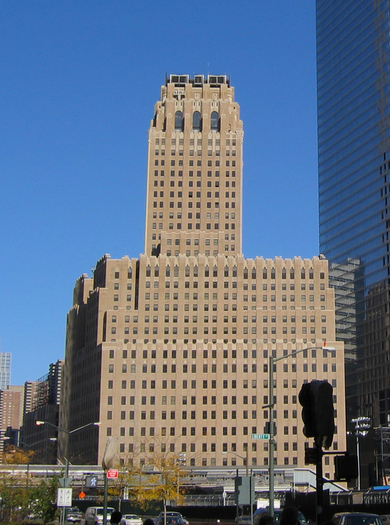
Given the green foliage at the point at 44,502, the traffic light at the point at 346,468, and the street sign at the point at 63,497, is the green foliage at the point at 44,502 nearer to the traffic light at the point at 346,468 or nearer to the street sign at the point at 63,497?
the street sign at the point at 63,497

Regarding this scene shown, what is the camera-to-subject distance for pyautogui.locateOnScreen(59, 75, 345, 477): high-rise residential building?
15800 centimetres

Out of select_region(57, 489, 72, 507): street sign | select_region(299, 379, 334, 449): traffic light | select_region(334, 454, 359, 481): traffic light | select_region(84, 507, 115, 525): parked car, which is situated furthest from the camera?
select_region(84, 507, 115, 525): parked car

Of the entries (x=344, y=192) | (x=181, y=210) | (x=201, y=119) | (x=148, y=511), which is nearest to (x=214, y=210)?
(x=181, y=210)

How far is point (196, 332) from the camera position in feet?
547

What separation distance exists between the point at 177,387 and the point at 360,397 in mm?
48942

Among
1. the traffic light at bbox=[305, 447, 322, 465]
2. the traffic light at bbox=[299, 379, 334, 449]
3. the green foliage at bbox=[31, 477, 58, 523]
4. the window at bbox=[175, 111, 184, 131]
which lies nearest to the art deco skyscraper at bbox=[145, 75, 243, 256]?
the window at bbox=[175, 111, 184, 131]

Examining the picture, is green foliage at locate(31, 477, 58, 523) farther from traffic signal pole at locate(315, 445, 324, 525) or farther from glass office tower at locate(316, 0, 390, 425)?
glass office tower at locate(316, 0, 390, 425)

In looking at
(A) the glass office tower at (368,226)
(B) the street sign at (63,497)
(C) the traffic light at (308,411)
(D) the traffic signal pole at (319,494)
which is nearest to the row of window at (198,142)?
(A) the glass office tower at (368,226)

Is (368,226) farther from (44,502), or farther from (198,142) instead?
(44,502)

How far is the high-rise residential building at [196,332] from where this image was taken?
158m

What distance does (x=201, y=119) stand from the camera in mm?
190750

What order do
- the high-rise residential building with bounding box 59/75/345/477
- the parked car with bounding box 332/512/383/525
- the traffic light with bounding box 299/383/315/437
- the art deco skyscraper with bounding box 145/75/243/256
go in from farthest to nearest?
1. the art deco skyscraper with bounding box 145/75/243/256
2. the high-rise residential building with bounding box 59/75/345/477
3. the parked car with bounding box 332/512/383/525
4. the traffic light with bounding box 299/383/315/437

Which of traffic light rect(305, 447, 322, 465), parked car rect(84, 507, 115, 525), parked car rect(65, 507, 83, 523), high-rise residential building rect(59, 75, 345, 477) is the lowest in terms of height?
parked car rect(65, 507, 83, 523)

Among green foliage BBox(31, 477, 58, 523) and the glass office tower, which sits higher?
the glass office tower
